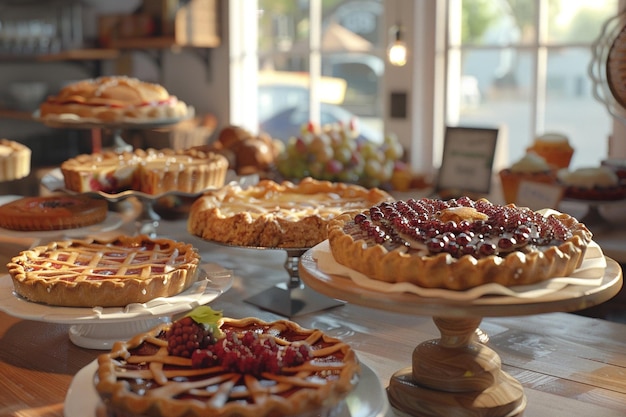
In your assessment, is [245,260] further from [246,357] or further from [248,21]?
[248,21]

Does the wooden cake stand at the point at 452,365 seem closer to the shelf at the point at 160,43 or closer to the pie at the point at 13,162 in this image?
the pie at the point at 13,162

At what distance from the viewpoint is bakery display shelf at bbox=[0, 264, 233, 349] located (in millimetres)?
1315

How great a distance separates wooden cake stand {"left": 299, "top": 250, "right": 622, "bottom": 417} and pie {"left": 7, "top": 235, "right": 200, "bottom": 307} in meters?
0.31

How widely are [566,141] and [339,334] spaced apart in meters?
1.76

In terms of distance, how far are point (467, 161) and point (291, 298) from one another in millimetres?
1409

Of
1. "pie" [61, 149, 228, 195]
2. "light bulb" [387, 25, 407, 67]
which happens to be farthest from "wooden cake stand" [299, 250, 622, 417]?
"light bulb" [387, 25, 407, 67]

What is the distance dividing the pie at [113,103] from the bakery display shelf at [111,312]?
903mm

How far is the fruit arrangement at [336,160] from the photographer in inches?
110

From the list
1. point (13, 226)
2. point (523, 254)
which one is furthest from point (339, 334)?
point (13, 226)

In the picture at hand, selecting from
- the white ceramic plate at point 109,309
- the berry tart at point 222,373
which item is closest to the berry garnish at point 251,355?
the berry tart at point 222,373

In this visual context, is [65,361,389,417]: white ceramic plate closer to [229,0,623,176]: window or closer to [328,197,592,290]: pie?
[328,197,592,290]: pie

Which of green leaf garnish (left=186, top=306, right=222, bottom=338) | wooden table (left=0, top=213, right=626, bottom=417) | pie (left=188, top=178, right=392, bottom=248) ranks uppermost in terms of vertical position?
pie (left=188, top=178, right=392, bottom=248)

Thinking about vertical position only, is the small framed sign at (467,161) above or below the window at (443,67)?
below

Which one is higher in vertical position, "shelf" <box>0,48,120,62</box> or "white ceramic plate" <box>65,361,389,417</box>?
"shelf" <box>0,48,120,62</box>
